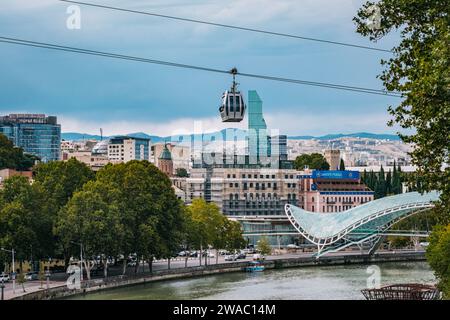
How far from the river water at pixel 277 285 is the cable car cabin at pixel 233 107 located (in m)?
9.37

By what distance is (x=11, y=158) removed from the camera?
3769cm

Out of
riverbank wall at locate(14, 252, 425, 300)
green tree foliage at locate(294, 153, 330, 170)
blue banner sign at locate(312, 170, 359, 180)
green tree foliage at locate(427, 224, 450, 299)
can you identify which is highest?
green tree foliage at locate(294, 153, 330, 170)

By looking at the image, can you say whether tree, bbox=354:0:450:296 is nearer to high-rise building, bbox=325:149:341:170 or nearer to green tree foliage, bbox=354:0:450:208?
green tree foliage, bbox=354:0:450:208

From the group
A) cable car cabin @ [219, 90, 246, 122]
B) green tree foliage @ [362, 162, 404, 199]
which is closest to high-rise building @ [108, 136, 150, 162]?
green tree foliage @ [362, 162, 404, 199]

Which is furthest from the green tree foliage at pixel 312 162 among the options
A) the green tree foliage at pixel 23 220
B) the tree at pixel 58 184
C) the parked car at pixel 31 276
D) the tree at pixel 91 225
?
the parked car at pixel 31 276

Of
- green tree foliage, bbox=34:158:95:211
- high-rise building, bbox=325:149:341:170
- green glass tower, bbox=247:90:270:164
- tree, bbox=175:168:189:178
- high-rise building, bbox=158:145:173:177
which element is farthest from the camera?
high-rise building, bbox=325:149:341:170

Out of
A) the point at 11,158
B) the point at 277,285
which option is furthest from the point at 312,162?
the point at 277,285

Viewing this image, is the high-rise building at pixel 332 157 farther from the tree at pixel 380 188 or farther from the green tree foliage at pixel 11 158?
the green tree foliage at pixel 11 158

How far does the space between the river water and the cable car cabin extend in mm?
9373

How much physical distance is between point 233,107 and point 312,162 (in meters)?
46.3

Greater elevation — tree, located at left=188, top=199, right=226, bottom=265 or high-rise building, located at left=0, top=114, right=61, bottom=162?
high-rise building, located at left=0, top=114, right=61, bottom=162

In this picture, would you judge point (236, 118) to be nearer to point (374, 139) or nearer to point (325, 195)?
point (325, 195)

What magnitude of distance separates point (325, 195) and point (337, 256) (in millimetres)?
11913

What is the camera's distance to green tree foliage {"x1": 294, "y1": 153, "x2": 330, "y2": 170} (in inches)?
2157
